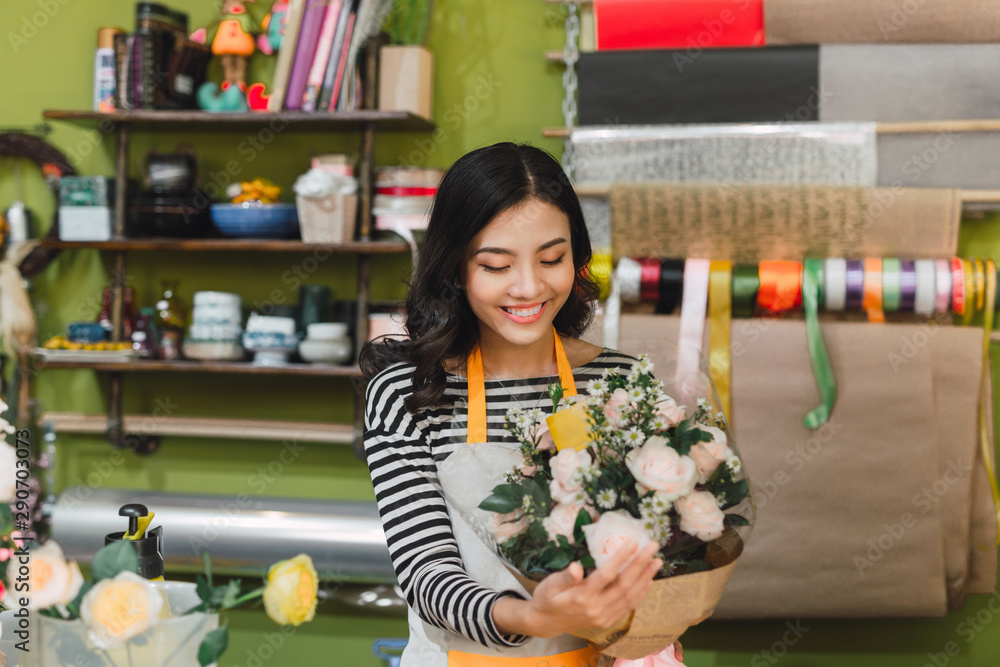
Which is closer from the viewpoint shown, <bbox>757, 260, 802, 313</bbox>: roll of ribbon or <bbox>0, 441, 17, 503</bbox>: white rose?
<bbox>0, 441, 17, 503</bbox>: white rose

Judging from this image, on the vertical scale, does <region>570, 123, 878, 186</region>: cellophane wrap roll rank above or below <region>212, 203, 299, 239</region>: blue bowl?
above

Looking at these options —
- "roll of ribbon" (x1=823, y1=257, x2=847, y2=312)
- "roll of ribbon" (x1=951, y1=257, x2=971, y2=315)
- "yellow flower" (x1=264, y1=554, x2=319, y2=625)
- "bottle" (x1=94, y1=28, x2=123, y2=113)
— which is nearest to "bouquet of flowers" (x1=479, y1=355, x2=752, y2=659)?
"yellow flower" (x1=264, y1=554, x2=319, y2=625)

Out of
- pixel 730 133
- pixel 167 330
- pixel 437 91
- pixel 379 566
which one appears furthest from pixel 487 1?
pixel 379 566

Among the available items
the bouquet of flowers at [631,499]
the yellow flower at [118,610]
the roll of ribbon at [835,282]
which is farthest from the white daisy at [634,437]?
the roll of ribbon at [835,282]

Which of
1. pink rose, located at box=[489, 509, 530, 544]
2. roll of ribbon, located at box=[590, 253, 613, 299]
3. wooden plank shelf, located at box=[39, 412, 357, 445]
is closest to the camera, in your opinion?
pink rose, located at box=[489, 509, 530, 544]

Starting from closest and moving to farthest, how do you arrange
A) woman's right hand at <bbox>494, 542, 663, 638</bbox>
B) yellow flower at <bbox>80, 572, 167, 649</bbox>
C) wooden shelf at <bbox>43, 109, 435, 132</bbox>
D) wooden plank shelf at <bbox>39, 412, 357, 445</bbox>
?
1. yellow flower at <bbox>80, 572, 167, 649</bbox>
2. woman's right hand at <bbox>494, 542, 663, 638</bbox>
3. wooden shelf at <bbox>43, 109, 435, 132</bbox>
4. wooden plank shelf at <bbox>39, 412, 357, 445</bbox>

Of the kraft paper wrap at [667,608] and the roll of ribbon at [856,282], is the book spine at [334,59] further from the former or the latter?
the kraft paper wrap at [667,608]

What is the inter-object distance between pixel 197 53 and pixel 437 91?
2.15 ft

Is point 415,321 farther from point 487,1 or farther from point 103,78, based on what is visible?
point 103,78

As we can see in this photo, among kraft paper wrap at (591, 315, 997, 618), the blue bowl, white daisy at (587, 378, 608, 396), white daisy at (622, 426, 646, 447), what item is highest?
the blue bowl

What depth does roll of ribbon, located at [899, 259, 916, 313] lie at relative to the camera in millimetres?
2002

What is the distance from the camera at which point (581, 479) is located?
0.84 meters

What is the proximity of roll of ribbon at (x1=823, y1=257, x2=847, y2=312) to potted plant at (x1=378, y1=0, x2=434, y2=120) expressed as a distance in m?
1.10

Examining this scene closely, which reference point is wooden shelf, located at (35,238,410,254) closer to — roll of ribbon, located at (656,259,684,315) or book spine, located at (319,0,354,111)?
book spine, located at (319,0,354,111)
